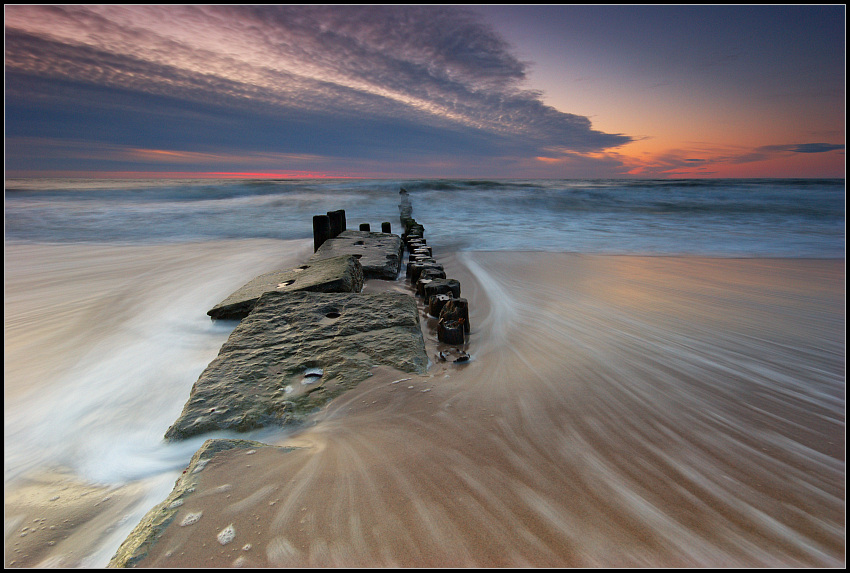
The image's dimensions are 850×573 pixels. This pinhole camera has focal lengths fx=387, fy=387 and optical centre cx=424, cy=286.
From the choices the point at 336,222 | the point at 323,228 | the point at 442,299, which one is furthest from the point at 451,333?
the point at 336,222

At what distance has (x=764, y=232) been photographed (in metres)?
10.4

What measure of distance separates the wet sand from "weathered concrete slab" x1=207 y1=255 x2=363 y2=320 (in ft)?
3.76

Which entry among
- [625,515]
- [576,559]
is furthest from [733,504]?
[576,559]

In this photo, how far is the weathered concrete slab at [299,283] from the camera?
10.6ft

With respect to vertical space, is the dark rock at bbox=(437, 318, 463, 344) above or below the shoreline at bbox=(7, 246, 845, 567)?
below

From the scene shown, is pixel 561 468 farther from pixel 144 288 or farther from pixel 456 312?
pixel 144 288

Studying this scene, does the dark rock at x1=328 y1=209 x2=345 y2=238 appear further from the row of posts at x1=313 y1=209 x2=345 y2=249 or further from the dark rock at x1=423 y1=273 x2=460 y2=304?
the dark rock at x1=423 y1=273 x2=460 y2=304

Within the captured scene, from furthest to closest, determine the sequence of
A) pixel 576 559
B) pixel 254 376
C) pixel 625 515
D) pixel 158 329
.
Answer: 1. pixel 158 329
2. pixel 254 376
3. pixel 625 515
4. pixel 576 559

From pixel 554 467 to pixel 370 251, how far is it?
170 inches

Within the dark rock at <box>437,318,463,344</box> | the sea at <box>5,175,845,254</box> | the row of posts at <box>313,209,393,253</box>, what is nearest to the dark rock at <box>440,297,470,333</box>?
the dark rock at <box>437,318,463,344</box>

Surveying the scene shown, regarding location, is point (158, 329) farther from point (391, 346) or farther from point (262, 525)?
point (262, 525)

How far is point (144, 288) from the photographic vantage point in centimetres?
479

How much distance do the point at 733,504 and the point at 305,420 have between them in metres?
1.61

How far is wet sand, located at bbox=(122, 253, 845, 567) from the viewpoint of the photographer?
41.9 inches
